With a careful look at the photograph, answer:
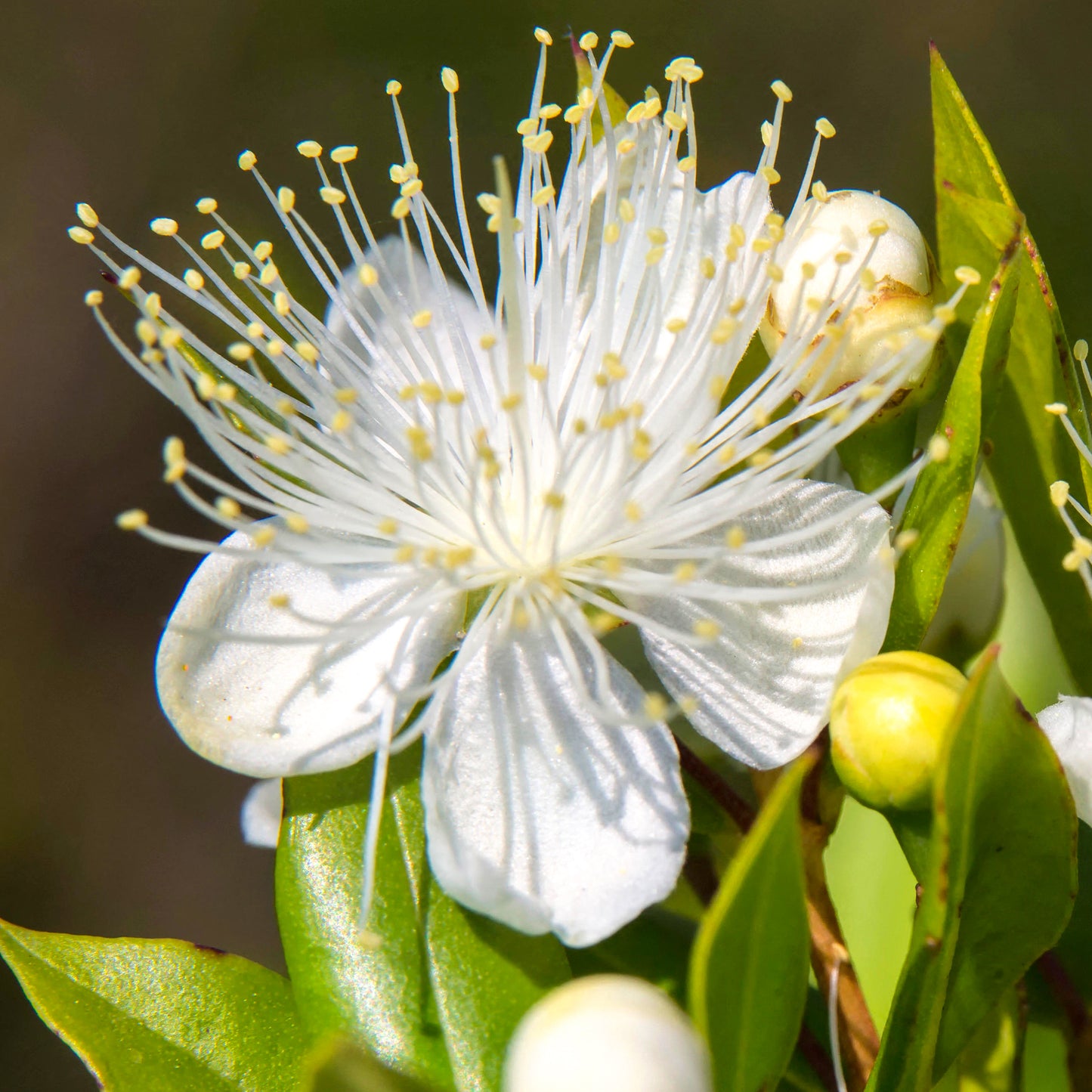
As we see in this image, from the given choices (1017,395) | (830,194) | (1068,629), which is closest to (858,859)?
(1068,629)

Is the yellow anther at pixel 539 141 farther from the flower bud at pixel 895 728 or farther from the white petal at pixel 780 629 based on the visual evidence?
the flower bud at pixel 895 728

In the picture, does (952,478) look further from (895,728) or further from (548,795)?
→ (548,795)

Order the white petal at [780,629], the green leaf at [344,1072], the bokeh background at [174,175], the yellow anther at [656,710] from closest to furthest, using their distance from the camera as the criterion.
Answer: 1. the green leaf at [344,1072]
2. the yellow anther at [656,710]
3. the white petal at [780,629]
4. the bokeh background at [174,175]

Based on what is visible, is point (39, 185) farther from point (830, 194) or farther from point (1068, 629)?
point (1068, 629)

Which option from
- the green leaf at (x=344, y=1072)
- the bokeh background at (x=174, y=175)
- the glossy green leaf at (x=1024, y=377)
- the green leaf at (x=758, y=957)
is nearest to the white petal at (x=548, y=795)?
the green leaf at (x=758, y=957)

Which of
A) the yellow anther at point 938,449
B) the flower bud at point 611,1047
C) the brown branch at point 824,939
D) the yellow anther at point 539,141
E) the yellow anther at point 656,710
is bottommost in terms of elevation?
the brown branch at point 824,939

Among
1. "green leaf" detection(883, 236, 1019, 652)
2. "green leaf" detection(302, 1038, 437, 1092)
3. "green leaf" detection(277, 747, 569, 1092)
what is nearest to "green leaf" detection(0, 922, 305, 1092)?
"green leaf" detection(277, 747, 569, 1092)

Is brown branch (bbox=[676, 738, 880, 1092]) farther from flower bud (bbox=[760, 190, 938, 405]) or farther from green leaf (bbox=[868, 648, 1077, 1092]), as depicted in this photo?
flower bud (bbox=[760, 190, 938, 405])
